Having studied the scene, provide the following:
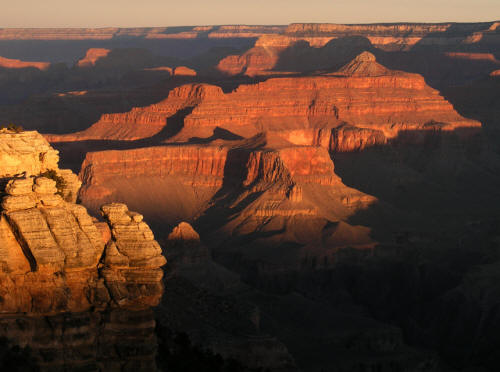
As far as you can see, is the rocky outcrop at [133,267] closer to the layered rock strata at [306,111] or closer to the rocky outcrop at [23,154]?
the rocky outcrop at [23,154]

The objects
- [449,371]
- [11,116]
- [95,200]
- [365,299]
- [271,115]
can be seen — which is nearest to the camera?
[449,371]

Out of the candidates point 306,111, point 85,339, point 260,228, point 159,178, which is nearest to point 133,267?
point 85,339

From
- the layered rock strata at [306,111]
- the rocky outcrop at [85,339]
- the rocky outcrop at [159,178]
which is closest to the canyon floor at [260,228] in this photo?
the rocky outcrop at [85,339]

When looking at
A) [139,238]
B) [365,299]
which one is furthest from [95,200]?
[139,238]

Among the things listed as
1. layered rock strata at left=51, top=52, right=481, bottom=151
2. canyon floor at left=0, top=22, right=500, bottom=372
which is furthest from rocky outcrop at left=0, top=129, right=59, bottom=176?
layered rock strata at left=51, top=52, right=481, bottom=151

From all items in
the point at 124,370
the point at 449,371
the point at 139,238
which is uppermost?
the point at 139,238

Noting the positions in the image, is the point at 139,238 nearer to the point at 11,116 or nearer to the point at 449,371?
the point at 449,371

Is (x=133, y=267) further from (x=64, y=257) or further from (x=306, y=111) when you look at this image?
(x=306, y=111)
